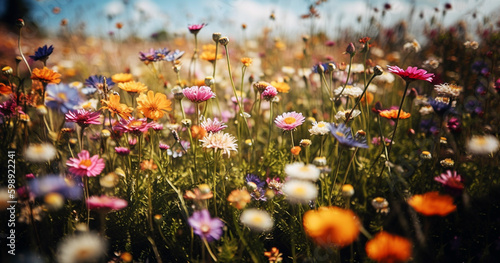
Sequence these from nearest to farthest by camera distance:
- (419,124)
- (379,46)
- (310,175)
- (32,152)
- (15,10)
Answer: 1. (310,175)
2. (32,152)
3. (419,124)
4. (379,46)
5. (15,10)

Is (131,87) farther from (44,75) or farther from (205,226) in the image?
(205,226)

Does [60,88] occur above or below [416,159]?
above

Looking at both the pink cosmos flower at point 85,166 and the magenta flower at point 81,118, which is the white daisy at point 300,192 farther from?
the magenta flower at point 81,118

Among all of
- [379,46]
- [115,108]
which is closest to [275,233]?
[115,108]

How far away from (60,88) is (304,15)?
2219 millimetres

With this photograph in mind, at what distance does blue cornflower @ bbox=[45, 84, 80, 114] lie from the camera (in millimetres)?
1434

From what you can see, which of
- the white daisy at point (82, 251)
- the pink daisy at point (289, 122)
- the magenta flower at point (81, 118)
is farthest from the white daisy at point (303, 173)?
the magenta flower at point (81, 118)

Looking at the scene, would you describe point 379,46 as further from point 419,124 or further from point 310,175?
point 310,175

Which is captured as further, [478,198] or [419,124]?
[419,124]

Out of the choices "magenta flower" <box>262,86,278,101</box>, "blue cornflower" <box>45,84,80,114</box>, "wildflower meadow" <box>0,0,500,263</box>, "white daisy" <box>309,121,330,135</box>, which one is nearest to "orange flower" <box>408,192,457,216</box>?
"wildflower meadow" <box>0,0,500,263</box>

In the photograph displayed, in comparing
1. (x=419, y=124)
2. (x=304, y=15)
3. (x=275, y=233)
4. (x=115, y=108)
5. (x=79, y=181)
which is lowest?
(x=275, y=233)

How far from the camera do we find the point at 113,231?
1.30 metres

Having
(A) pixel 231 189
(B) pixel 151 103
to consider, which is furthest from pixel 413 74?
(B) pixel 151 103

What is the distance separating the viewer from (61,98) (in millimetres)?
1429
